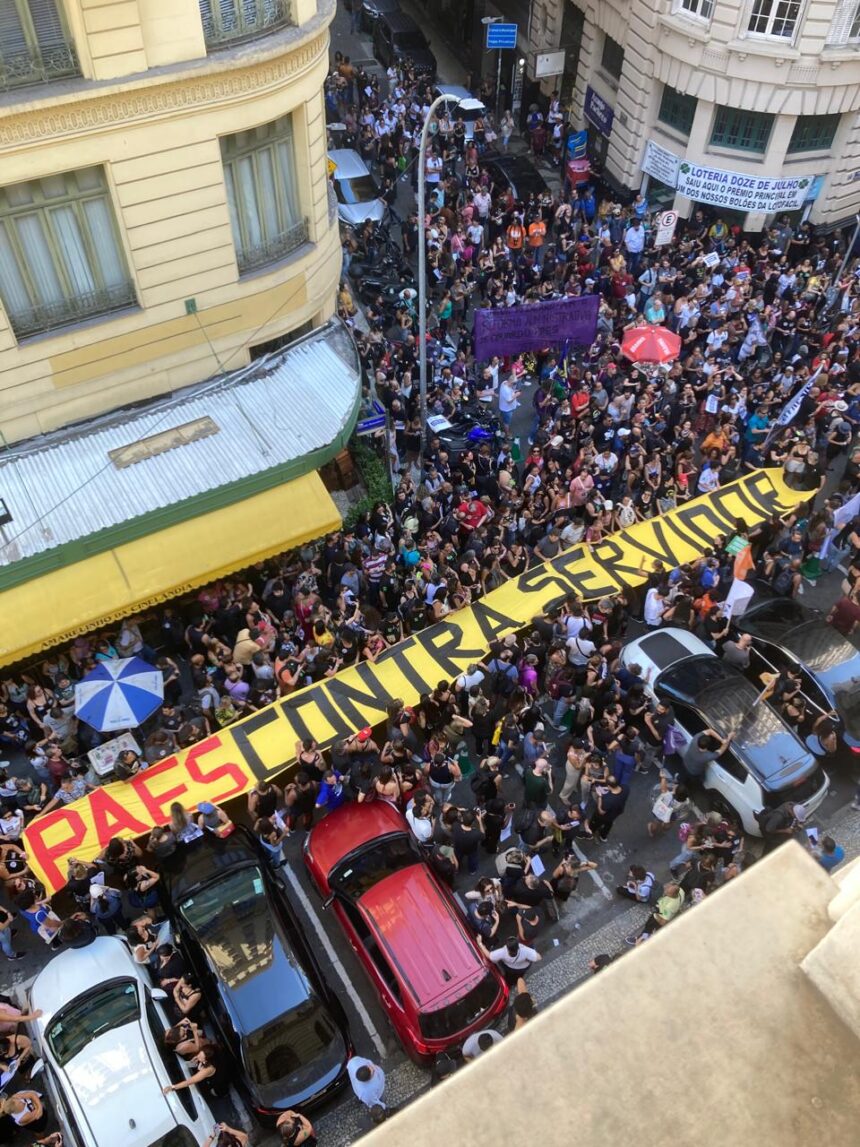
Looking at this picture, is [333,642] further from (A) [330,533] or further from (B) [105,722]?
(B) [105,722]

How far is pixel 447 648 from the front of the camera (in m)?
14.8

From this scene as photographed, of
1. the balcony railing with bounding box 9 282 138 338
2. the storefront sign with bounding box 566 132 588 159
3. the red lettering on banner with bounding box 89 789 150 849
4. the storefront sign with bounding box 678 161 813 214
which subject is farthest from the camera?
the storefront sign with bounding box 566 132 588 159

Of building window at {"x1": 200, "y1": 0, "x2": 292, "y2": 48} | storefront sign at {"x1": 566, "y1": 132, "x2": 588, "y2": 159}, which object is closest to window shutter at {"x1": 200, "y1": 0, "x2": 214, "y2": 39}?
building window at {"x1": 200, "y1": 0, "x2": 292, "y2": 48}

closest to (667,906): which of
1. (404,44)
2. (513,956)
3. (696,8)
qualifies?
(513,956)

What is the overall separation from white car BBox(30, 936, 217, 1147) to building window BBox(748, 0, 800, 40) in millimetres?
24370

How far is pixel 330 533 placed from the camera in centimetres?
1659

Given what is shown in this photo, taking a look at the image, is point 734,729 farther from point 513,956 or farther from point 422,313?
point 422,313

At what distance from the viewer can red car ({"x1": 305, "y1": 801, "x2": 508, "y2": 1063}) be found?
11.1m

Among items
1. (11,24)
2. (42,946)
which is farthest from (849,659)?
(11,24)

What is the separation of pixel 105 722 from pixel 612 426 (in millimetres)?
11128

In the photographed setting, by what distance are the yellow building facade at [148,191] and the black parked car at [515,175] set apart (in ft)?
38.1

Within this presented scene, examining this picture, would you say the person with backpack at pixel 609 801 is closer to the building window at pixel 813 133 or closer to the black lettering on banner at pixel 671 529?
the black lettering on banner at pixel 671 529

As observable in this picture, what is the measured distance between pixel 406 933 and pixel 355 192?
2077 centimetres

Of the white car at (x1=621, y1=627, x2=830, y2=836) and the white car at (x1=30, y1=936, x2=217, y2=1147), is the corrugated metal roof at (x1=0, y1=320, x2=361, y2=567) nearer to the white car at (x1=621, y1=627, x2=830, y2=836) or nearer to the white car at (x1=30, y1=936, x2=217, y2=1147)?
the white car at (x1=30, y1=936, x2=217, y2=1147)
